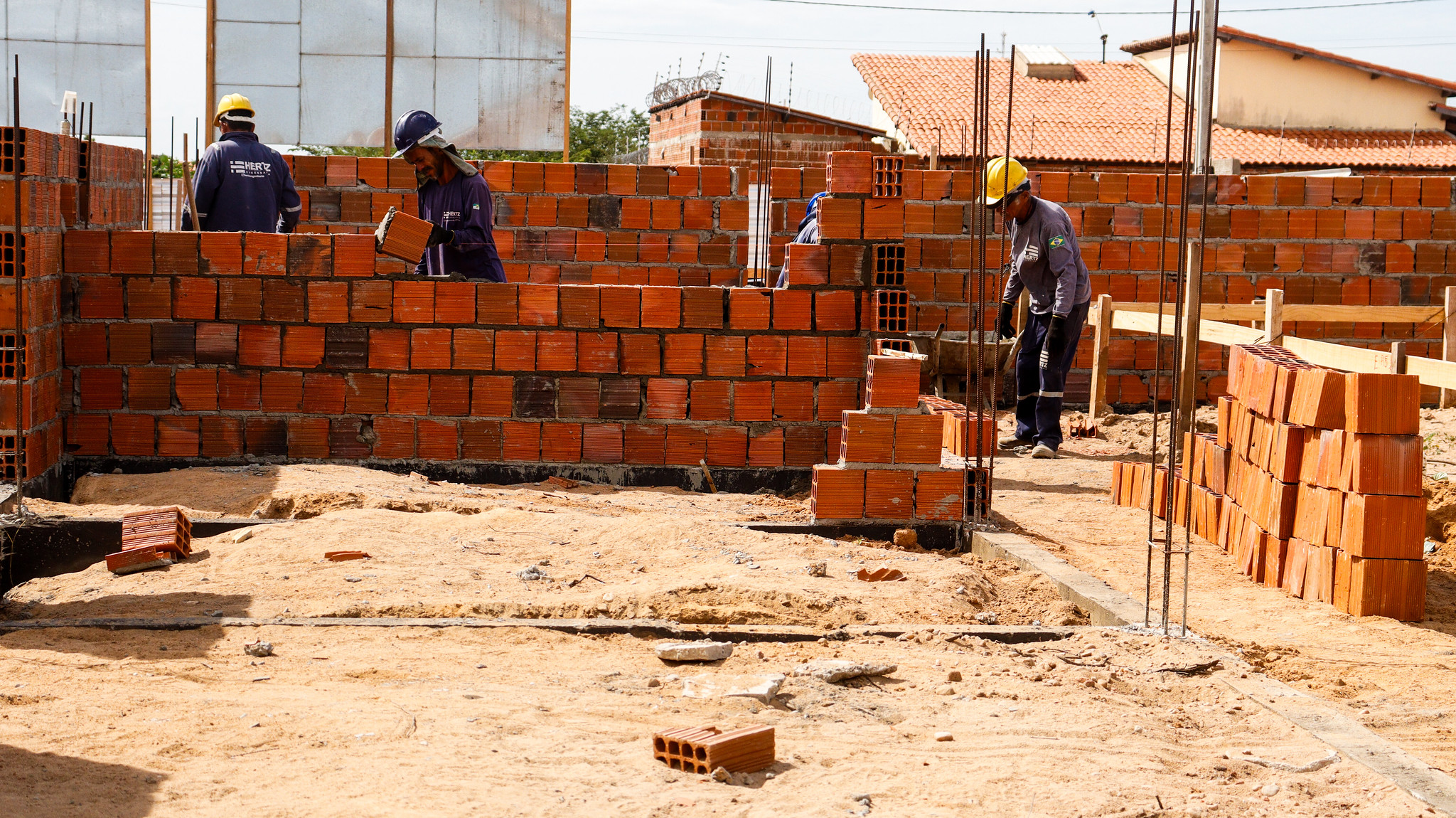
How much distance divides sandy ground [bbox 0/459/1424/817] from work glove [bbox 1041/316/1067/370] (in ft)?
10.5

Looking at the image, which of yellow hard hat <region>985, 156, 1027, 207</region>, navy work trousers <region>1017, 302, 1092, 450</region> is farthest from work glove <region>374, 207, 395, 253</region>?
navy work trousers <region>1017, 302, 1092, 450</region>

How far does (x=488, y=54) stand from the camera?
14570 millimetres

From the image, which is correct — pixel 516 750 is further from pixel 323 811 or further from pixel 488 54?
pixel 488 54

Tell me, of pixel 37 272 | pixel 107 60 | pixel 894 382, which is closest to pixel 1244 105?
pixel 107 60

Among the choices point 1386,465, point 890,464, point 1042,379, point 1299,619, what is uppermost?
point 1042,379

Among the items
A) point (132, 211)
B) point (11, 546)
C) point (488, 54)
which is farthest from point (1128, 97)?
point (11, 546)

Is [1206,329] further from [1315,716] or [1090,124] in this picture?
[1090,124]

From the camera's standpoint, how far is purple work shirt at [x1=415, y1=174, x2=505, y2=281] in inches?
277

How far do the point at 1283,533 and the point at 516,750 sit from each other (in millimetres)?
3419

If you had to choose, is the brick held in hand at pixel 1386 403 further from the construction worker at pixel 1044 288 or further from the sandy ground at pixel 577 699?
the construction worker at pixel 1044 288

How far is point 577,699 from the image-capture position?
3389 millimetres

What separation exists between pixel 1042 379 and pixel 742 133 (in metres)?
16.1

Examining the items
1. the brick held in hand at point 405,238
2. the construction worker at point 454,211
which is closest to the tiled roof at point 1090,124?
the construction worker at point 454,211

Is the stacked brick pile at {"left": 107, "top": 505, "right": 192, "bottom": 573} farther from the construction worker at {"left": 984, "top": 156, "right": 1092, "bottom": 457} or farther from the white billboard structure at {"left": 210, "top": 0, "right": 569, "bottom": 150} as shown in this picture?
the white billboard structure at {"left": 210, "top": 0, "right": 569, "bottom": 150}
